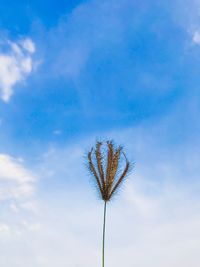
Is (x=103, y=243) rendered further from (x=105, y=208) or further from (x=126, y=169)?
(x=126, y=169)

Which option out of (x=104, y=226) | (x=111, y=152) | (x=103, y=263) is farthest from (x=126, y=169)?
(x=103, y=263)

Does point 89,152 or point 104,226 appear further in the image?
point 89,152

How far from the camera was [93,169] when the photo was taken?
31.2 ft

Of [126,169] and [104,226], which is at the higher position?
[126,169]

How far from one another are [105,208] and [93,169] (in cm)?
100

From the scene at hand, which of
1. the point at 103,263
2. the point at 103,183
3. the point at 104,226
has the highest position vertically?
the point at 103,183

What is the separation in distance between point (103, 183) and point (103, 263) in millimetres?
1868

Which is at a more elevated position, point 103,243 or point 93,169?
point 93,169

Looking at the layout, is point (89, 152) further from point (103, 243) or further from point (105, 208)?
point (103, 243)

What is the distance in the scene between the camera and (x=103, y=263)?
904cm

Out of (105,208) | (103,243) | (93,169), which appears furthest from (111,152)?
(103,243)

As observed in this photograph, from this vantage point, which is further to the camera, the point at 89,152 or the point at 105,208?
the point at 89,152

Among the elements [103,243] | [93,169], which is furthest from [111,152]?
[103,243]

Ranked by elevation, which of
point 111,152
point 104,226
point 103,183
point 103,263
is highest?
point 111,152
